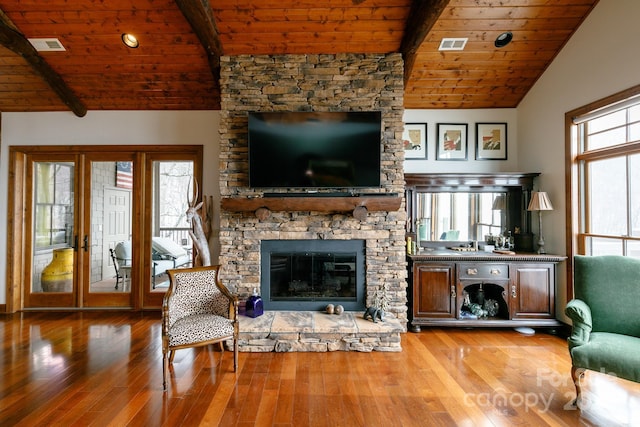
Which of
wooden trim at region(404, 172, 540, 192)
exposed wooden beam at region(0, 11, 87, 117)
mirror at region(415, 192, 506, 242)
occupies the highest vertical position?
exposed wooden beam at region(0, 11, 87, 117)

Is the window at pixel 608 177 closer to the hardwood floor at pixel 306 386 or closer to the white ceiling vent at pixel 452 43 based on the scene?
the hardwood floor at pixel 306 386

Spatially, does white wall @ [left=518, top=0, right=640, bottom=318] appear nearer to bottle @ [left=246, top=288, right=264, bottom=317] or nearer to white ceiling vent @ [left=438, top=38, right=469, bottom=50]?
white ceiling vent @ [left=438, top=38, right=469, bottom=50]

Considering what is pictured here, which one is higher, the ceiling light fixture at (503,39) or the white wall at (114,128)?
the ceiling light fixture at (503,39)

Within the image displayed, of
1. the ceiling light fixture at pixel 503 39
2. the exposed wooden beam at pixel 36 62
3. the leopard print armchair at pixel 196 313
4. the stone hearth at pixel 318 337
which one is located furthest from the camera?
the ceiling light fixture at pixel 503 39

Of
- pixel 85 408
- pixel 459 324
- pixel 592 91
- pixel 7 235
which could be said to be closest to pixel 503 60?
pixel 592 91

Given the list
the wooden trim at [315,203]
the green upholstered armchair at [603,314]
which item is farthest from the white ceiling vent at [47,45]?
the green upholstered armchair at [603,314]

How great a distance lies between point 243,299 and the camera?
12.3ft

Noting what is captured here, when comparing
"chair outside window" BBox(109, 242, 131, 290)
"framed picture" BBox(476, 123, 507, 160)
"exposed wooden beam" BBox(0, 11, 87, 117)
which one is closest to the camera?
"exposed wooden beam" BBox(0, 11, 87, 117)

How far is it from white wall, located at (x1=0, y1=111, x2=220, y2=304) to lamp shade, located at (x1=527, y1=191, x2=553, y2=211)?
4168 mm

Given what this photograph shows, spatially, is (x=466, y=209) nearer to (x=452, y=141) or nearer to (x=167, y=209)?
(x=452, y=141)

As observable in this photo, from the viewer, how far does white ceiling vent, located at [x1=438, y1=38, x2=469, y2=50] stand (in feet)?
11.8

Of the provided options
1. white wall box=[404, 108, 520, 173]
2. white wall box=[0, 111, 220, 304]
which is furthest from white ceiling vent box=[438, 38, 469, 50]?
white wall box=[0, 111, 220, 304]

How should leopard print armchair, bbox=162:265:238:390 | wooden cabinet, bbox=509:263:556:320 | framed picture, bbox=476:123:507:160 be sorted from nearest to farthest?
1. leopard print armchair, bbox=162:265:238:390
2. wooden cabinet, bbox=509:263:556:320
3. framed picture, bbox=476:123:507:160

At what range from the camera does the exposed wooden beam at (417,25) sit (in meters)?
2.99
